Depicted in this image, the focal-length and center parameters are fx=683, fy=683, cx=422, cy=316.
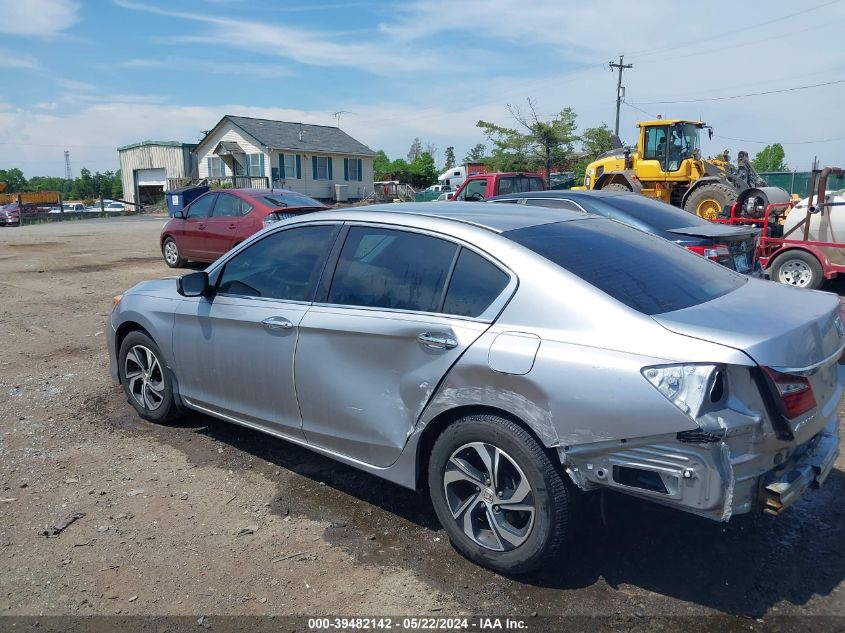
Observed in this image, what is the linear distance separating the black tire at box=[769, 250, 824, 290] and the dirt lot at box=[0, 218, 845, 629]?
652cm

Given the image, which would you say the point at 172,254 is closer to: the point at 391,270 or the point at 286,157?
the point at 391,270

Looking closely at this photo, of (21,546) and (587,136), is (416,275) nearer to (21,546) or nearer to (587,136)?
(21,546)

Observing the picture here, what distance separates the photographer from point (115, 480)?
4207 mm

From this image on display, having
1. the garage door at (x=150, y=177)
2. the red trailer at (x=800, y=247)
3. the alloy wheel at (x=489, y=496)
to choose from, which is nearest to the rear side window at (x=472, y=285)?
the alloy wheel at (x=489, y=496)

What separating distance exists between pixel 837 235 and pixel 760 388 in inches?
336

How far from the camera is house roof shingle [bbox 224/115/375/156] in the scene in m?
41.1

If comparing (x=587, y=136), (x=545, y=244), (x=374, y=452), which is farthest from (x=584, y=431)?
(x=587, y=136)

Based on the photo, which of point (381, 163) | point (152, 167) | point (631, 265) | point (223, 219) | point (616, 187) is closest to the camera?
point (631, 265)

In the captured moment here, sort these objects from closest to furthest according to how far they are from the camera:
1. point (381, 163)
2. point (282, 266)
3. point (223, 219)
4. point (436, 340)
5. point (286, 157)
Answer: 1. point (436, 340)
2. point (282, 266)
3. point (223, 219)
4. point (286, 157)
5. point (381, 163)

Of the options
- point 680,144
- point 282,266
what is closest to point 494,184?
point 680,144

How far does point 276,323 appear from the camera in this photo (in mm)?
3902

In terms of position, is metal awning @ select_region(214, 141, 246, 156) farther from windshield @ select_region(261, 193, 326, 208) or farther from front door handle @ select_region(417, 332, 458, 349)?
front door handle @ select_region(417, 332, 458, 349)

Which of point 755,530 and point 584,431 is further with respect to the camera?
point 755,530

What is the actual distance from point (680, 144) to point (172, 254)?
13.2 metres
